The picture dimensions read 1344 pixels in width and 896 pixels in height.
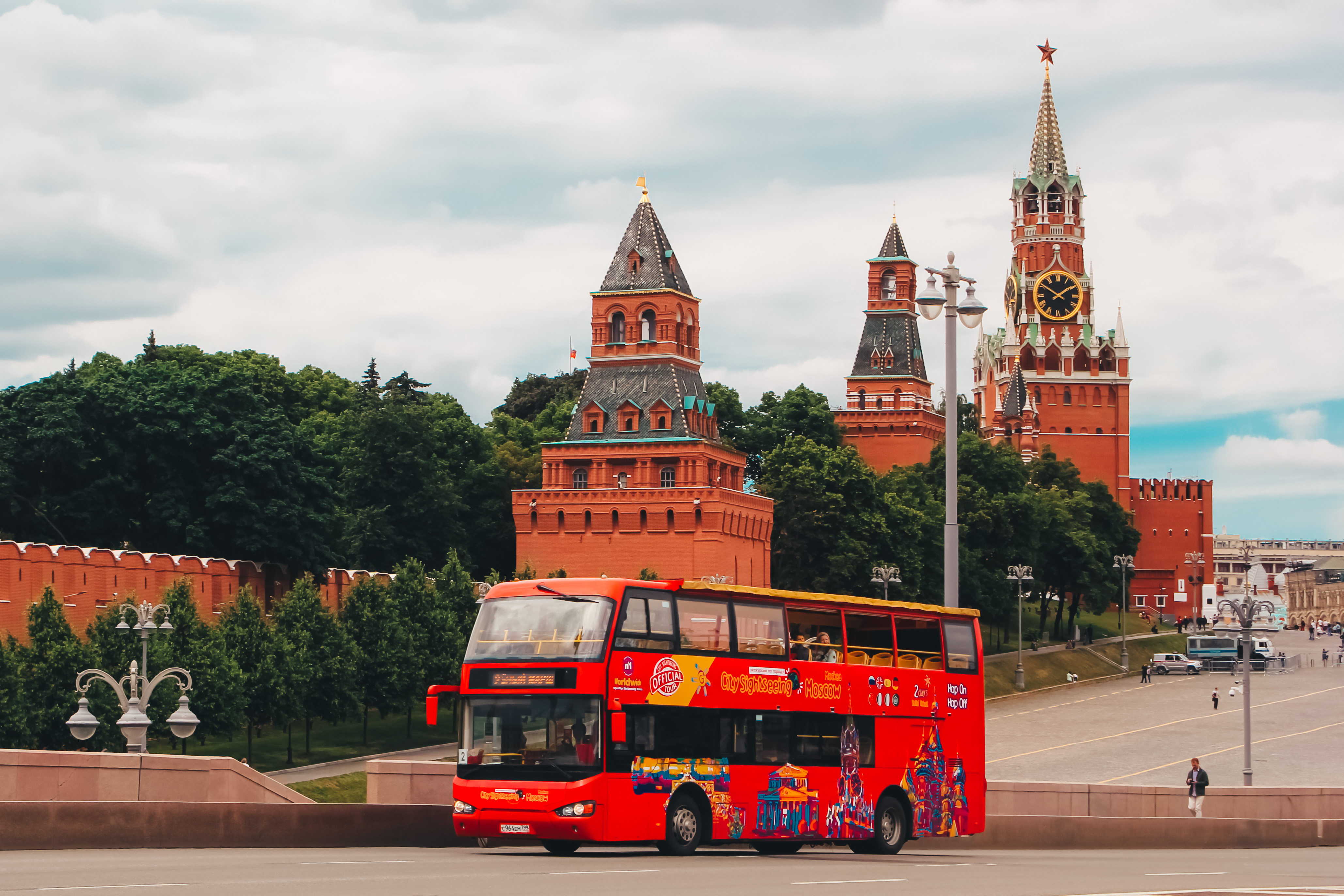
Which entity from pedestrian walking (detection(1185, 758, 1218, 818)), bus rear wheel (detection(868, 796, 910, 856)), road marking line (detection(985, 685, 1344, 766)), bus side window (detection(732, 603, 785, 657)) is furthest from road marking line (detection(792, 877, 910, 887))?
road marking line (detection(985, 685, 1344, 766))

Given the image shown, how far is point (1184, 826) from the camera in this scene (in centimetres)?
3631

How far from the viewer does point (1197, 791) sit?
1570 inches

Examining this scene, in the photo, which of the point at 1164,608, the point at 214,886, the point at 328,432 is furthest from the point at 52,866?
the point at 1164,608

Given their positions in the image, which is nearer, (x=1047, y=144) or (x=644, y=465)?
(x=644, y=465)

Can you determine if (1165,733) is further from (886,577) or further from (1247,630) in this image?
(1247,630)

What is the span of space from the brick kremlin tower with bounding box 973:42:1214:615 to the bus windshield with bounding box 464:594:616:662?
138 metres

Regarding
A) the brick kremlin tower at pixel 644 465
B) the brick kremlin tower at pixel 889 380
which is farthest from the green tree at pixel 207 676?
the brick kremlin tower at pixel 889 380

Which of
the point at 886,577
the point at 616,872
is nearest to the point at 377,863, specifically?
the point at 616,872

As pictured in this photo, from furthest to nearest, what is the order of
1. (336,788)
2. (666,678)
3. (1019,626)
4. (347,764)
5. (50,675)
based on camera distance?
(1019,626) → (347,764) → (336,788) → (50,675) → (666,678)

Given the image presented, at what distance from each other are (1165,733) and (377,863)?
59084mm

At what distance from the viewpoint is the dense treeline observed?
184 feet

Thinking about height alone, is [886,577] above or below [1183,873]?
above

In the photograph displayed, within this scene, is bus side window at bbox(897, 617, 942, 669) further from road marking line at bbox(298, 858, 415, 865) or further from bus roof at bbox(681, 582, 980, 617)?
road marking line at bbox(298, 858, 415, 865)

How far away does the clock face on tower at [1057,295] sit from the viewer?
170 meters
